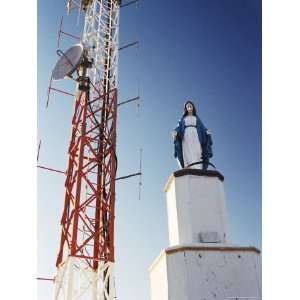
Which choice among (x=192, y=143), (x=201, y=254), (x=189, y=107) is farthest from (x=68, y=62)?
(x=201, y=254)

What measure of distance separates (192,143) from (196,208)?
2.77ft

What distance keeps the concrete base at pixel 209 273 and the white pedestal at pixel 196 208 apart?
22cm

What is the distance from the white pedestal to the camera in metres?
4.06

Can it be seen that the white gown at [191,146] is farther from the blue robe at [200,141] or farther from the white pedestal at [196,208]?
the white pedestal at [196,208]

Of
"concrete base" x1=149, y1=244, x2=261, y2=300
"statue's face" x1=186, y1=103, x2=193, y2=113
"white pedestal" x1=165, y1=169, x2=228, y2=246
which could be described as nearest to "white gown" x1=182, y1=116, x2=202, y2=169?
"statue's face" x1=186, y1=103, x2=193, y2=113

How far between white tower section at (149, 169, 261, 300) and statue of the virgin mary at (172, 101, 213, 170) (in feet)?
0.91

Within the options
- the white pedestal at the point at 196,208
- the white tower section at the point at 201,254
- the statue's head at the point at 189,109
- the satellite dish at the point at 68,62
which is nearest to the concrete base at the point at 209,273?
the white tower section at the point at 201,254

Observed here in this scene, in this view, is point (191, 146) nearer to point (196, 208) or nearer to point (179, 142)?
point (179, 142)

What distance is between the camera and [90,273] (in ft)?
22.8

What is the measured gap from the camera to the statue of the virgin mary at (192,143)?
15.1 ft

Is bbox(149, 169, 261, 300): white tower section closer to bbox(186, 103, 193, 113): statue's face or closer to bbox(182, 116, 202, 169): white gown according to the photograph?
bbox(182, 116, 202, 169): white gown

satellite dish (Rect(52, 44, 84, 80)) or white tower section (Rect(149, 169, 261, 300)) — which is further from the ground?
satellite dish (Rect(52, 44, 84, 80))
